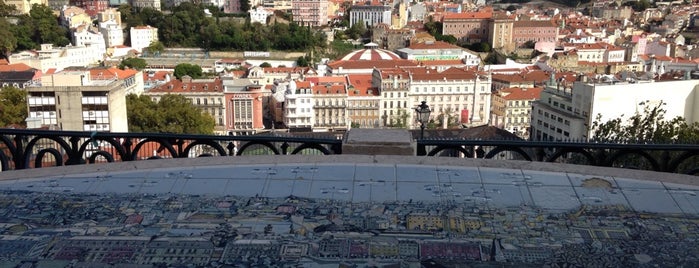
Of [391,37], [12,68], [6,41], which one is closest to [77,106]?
[12,68]

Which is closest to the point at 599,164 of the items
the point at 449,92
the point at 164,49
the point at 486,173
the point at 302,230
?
the point at 486,173

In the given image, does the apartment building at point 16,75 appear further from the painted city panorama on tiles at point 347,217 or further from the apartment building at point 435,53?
the painted city panorama on tiles at point 347,217

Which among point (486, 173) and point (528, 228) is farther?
point (486, 173)

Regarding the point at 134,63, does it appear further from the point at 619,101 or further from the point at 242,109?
the point at 619,101

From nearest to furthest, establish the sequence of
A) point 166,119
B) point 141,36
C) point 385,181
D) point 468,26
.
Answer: point 385,181 → point 166,119 → point 141,36 → point 468,26

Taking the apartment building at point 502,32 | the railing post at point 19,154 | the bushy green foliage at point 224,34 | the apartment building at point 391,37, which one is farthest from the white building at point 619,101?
the apartment building at point 502,32

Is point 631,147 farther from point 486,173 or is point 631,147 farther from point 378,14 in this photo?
point 378,14
